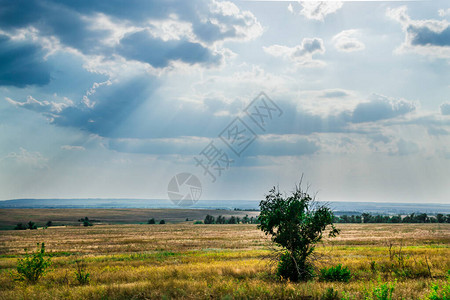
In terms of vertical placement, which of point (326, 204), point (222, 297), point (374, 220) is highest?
point (326, 204)

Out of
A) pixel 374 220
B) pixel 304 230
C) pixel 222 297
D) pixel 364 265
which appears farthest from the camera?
pixel 374 220

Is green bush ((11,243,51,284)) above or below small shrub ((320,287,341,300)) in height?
below

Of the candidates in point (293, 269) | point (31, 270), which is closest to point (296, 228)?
point (293, 269)

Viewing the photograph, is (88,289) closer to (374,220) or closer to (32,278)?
(32,278)

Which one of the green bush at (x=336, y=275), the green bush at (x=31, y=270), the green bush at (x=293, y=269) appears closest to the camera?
the green bush at (x=336, y=275)

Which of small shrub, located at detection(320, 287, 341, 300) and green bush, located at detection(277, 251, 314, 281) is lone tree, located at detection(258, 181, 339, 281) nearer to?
green bush, located at detection(277, 251, 314, 281)

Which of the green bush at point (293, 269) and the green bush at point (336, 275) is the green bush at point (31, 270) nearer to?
the green bush at point (293, 269)

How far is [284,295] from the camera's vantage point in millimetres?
11070

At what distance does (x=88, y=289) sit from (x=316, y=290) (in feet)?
26.9

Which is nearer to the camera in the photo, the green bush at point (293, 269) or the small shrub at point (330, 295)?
the small shrub at point (330, 295)

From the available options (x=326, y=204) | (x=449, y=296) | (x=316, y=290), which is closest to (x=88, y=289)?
(x=316, y=290)

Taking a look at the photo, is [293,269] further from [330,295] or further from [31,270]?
[31,270]

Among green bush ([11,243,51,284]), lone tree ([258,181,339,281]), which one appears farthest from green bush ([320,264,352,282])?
green bush ([11,243,51,284])

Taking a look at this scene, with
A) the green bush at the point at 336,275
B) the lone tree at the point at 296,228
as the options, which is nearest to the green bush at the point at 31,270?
the lone tree at the point at 296,228
